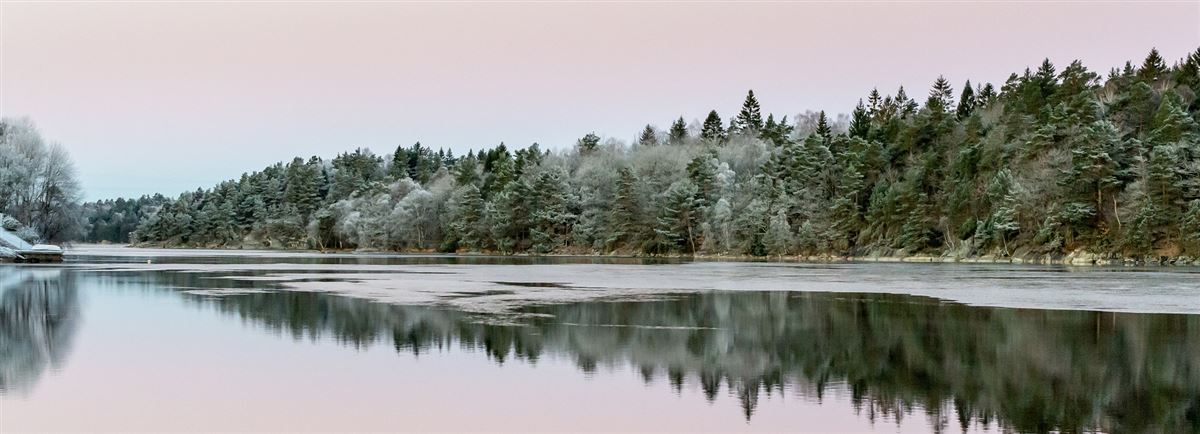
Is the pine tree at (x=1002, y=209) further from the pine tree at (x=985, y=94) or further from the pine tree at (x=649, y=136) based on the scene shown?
the pine tree at (x=649, y=136)

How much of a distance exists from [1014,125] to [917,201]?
418 inches

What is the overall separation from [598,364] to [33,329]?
13.2m

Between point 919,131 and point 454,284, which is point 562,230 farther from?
point 454,284

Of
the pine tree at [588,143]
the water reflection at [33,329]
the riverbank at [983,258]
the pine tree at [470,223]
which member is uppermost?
the pine tree at [588,143]

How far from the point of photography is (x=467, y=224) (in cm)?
12025

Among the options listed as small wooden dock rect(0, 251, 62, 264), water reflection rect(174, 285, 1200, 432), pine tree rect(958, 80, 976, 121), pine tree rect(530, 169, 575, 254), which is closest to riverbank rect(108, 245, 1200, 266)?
pine tree rect(530, 169, 575, 254)

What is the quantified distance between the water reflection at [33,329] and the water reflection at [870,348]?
4.25 meters

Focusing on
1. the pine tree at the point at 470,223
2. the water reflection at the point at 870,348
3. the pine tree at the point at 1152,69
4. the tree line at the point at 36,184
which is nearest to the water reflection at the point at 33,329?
the water reflection at the point at 870,348

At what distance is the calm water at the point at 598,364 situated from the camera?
12312mm

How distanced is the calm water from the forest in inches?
1847

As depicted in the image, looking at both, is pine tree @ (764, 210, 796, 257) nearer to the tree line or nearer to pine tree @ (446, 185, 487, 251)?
pine tree @ (446, 185, 487, 251)

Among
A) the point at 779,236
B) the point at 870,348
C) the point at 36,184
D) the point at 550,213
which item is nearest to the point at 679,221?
the point at 779,236

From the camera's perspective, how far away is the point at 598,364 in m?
16.8

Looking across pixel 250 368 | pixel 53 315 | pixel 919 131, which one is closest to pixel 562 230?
pixel 919 131
